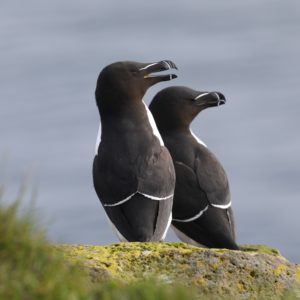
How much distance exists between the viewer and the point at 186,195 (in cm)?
1241

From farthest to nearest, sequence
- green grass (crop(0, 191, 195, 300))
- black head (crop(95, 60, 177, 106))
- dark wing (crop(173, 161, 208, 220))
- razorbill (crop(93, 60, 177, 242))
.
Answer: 1. dark wing (crop(173, 161, 208, 220))
2. black head (crop(95, 60, 177, 106))
3. razorbill (crop(93, 60, 177, 242))
4. green grass (crop(0, 191, 195, 300))

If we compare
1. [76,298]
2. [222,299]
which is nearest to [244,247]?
[222,299]

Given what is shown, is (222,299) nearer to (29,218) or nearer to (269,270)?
(269,270)

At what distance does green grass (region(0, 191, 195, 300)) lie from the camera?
17.1 feet

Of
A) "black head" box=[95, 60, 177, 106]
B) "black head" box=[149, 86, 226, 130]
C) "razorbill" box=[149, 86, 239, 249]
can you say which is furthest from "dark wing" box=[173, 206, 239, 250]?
"black head" box=[95, 60, 177, 106]

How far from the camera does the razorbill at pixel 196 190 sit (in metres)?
12.4

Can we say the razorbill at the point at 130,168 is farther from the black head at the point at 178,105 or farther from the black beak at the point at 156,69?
the black head at the point at 178,105

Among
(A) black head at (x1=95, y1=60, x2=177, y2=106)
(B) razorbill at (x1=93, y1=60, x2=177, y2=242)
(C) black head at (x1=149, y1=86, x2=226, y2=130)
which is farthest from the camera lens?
(C) black head at (x1=149, y1=86, x2=226, y2=130)

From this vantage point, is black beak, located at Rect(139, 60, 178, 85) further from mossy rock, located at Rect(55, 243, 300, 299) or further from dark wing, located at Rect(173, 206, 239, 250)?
mossy rock, located at Rect(55, 243, 300, 299)

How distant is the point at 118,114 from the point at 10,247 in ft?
19.4

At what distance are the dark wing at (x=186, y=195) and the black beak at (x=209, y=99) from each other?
4.12 ft

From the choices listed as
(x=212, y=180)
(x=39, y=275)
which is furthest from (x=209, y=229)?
(x=39, y=275)

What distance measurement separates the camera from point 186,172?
40.9ft

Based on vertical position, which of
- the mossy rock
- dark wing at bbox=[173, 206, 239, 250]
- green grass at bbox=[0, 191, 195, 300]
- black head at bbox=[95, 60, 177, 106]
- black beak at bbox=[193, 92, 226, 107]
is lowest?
dark wing at bbox=[173, 206, 239, 250]
